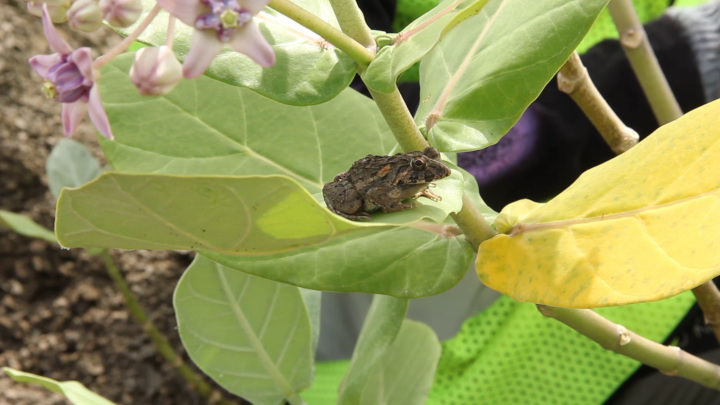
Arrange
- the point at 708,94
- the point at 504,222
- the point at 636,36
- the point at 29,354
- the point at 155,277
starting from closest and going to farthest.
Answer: the point at 504,222 < the point at 636,36 < the point at 708,94 < the point at 29,354 < the point at 155,277

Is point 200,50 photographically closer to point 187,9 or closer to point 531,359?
point 187,9

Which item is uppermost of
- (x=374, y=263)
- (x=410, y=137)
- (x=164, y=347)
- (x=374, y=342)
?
(x=410, y=137)

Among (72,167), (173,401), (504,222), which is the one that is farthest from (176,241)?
(173,401)

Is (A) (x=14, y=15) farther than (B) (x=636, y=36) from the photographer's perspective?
Yes

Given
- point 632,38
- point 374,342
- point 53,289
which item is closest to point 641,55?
point 632,38

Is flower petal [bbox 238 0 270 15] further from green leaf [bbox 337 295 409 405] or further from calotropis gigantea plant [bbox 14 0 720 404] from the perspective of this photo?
green leaf [bbox 337 295 409 405]

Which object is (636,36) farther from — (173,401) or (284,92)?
(173,401)

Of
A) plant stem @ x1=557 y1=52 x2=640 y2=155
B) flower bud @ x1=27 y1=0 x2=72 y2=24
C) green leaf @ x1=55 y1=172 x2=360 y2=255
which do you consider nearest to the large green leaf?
green leaf @ x1=55 y1=172 x2=360 y2=255
